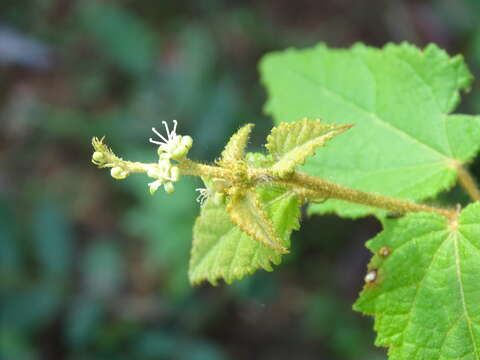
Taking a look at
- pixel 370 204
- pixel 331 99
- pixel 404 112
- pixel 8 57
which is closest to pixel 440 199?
pixel 404 112

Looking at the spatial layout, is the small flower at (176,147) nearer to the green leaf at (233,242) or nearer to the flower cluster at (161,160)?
the flower cluster at (161,160)

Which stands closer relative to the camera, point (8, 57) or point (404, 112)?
point (404, 112)

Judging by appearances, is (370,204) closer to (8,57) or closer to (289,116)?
(289,116)

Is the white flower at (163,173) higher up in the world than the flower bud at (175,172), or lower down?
higher up


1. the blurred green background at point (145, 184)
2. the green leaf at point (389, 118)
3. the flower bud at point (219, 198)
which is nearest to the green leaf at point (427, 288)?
the green leaf at point (389, 118)

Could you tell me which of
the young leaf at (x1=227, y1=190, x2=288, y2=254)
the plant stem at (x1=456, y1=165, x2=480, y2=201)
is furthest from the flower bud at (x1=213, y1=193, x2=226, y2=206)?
the plant stem at (x1=456, y1=165, x2=480, y2=201)

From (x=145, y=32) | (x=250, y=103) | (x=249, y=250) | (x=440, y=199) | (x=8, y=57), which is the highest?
(x=8, y=57)

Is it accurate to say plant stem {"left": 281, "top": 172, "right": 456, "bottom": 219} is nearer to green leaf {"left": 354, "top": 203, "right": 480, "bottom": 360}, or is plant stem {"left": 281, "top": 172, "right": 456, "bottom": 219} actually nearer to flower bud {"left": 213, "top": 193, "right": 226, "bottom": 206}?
green leaf {"left": 354, "top": 203, "right": 480, "bottom": 360}
